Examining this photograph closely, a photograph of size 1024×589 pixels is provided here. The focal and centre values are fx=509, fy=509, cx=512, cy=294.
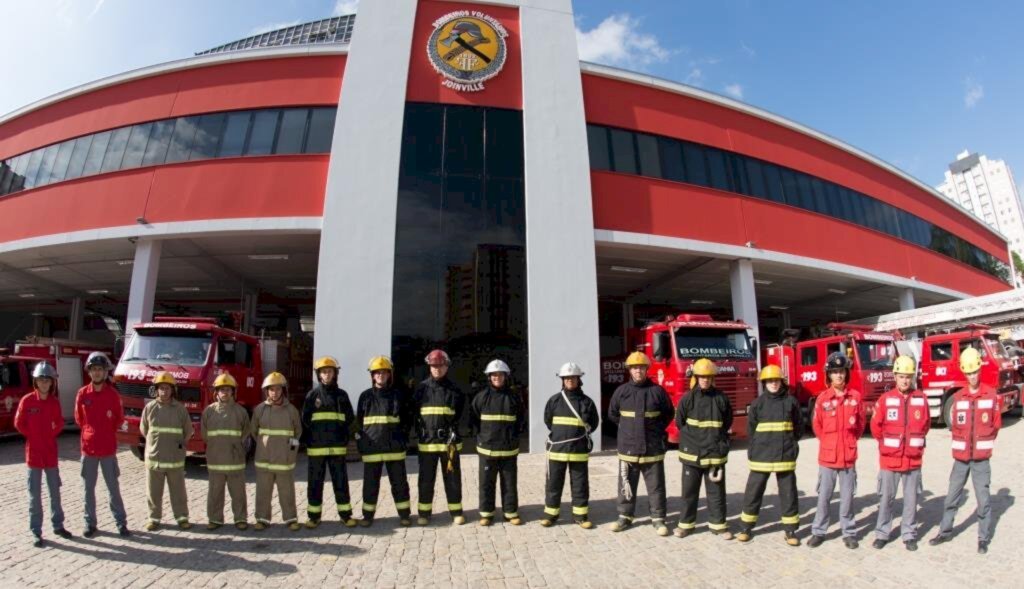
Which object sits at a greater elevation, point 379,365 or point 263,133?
point 263,133

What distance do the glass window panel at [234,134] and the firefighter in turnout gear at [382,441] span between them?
8.95 meters

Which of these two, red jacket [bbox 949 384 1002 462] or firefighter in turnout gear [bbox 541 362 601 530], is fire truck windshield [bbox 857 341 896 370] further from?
firefighter in turnout gear [bbox 541 362 601 530]

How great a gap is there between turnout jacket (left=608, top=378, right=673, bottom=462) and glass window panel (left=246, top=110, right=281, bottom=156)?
10.3 metres

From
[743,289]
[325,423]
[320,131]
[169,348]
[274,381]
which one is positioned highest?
[320,131]

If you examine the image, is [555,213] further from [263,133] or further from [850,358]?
[850,358]

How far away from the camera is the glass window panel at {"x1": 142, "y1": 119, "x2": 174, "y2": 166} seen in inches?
486

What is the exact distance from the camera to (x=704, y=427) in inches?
216

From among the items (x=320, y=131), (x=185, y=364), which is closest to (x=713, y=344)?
(x=185, y=364)

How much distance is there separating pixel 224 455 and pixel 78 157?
12321 mm

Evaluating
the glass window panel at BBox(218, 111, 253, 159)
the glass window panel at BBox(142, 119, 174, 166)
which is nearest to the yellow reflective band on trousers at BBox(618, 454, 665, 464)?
the glass window panel at BBox(218, 111, 253, 159)

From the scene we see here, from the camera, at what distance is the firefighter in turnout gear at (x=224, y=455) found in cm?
558

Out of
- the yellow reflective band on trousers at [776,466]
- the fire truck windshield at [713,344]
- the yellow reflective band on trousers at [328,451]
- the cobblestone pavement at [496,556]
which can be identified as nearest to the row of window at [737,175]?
the fire truck windshield at [713,344]

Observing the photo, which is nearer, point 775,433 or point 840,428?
point 840,428

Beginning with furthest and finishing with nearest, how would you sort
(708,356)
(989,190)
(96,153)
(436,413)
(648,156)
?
(989,190) < (648,156) < (96,153) < (708,356) < (436,413)
